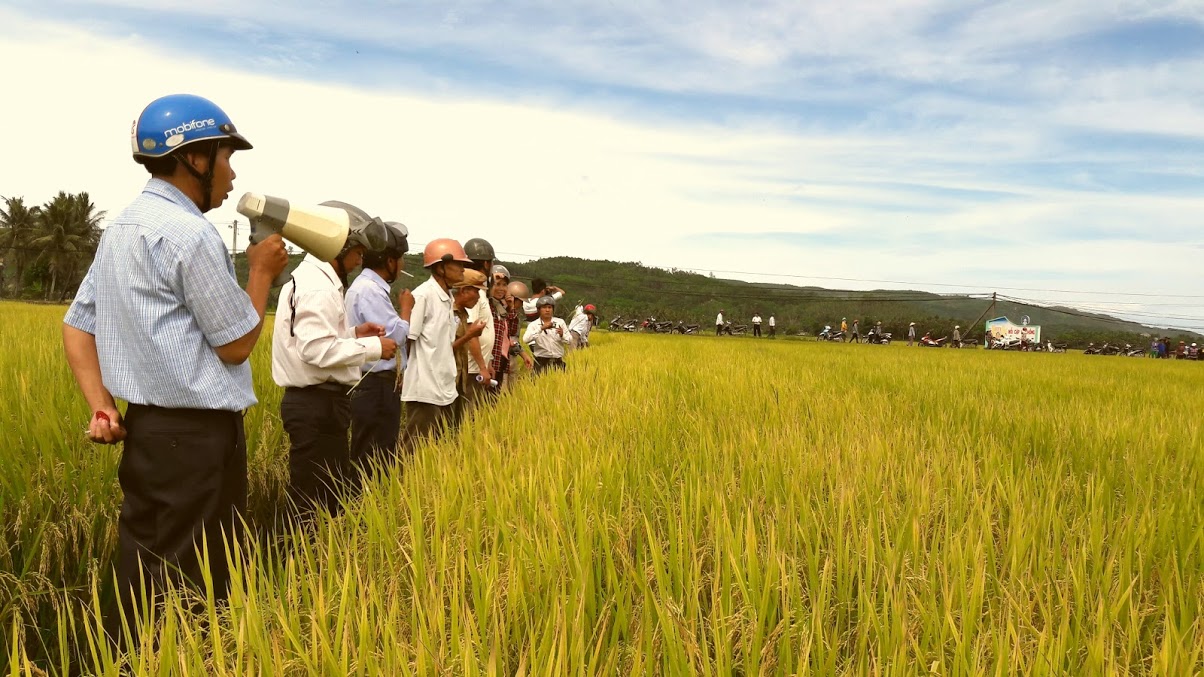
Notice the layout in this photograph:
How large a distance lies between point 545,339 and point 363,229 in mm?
4837

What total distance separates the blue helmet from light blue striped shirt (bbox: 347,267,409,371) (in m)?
1.61

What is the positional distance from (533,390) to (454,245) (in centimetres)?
166

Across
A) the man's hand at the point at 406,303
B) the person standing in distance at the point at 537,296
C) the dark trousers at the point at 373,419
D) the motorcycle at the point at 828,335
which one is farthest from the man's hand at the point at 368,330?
the motorcycle at the point at 828,335

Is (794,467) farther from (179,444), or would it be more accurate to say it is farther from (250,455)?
(250,455)

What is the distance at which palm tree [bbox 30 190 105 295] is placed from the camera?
152 ft

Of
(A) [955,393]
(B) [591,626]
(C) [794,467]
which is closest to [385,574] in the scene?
(B) [591,626]

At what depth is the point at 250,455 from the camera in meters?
3.99

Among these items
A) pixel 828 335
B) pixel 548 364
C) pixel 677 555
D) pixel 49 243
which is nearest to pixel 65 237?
pixel 49 243

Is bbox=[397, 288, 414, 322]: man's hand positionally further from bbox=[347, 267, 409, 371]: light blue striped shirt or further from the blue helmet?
the blue helmet

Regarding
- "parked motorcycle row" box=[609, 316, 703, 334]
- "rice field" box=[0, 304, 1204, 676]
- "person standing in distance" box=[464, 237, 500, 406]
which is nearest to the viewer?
"rice field" box=[0, 304, 1204, 676]

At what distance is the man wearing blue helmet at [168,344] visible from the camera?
1.80 meters

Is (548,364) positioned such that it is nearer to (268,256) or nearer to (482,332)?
(482,332)

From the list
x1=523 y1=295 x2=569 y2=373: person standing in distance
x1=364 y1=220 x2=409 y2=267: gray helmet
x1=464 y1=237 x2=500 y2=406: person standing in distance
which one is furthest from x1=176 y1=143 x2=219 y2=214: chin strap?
x1=523 y1=295 x2=569 y2=373: person standing in distance

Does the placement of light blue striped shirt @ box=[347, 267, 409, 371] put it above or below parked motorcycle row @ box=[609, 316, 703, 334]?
above
